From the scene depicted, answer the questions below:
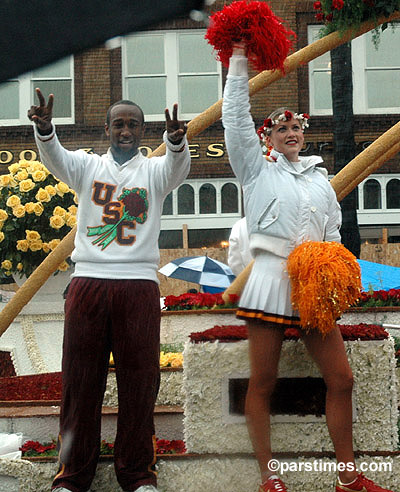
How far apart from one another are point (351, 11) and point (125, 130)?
156 centimetres

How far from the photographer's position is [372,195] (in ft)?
39.2

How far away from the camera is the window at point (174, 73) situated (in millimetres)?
6930

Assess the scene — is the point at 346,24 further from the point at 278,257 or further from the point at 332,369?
the point at 332,369

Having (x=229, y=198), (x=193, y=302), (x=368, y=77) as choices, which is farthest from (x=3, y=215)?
(x=368, y=77)

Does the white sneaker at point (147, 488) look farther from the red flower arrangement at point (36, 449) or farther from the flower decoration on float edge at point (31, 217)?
the flower decoration on float edge at point (31, 217)

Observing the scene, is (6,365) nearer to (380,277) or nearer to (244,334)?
(380,277)

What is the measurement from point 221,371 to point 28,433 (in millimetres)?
1210

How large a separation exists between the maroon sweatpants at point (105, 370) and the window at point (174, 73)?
4.25 meters

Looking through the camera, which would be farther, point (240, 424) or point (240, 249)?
point (240, 249)

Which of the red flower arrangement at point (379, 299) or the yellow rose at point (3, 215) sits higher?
the yellow rose at point (3, 215)

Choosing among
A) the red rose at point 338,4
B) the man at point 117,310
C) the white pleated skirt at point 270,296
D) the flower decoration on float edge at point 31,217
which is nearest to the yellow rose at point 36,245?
the flower decoration on float edge at point 31,217

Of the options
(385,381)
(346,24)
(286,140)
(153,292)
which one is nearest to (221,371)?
(153,292)

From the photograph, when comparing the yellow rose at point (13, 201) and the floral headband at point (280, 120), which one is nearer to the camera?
the floral headband at point (280, 120)

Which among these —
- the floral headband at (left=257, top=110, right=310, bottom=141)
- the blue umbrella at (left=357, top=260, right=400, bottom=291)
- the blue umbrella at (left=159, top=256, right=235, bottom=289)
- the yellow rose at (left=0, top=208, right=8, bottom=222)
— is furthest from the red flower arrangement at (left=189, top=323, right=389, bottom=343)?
the blue umbrella at (left=159, top=256, right=235, bottom=289)
